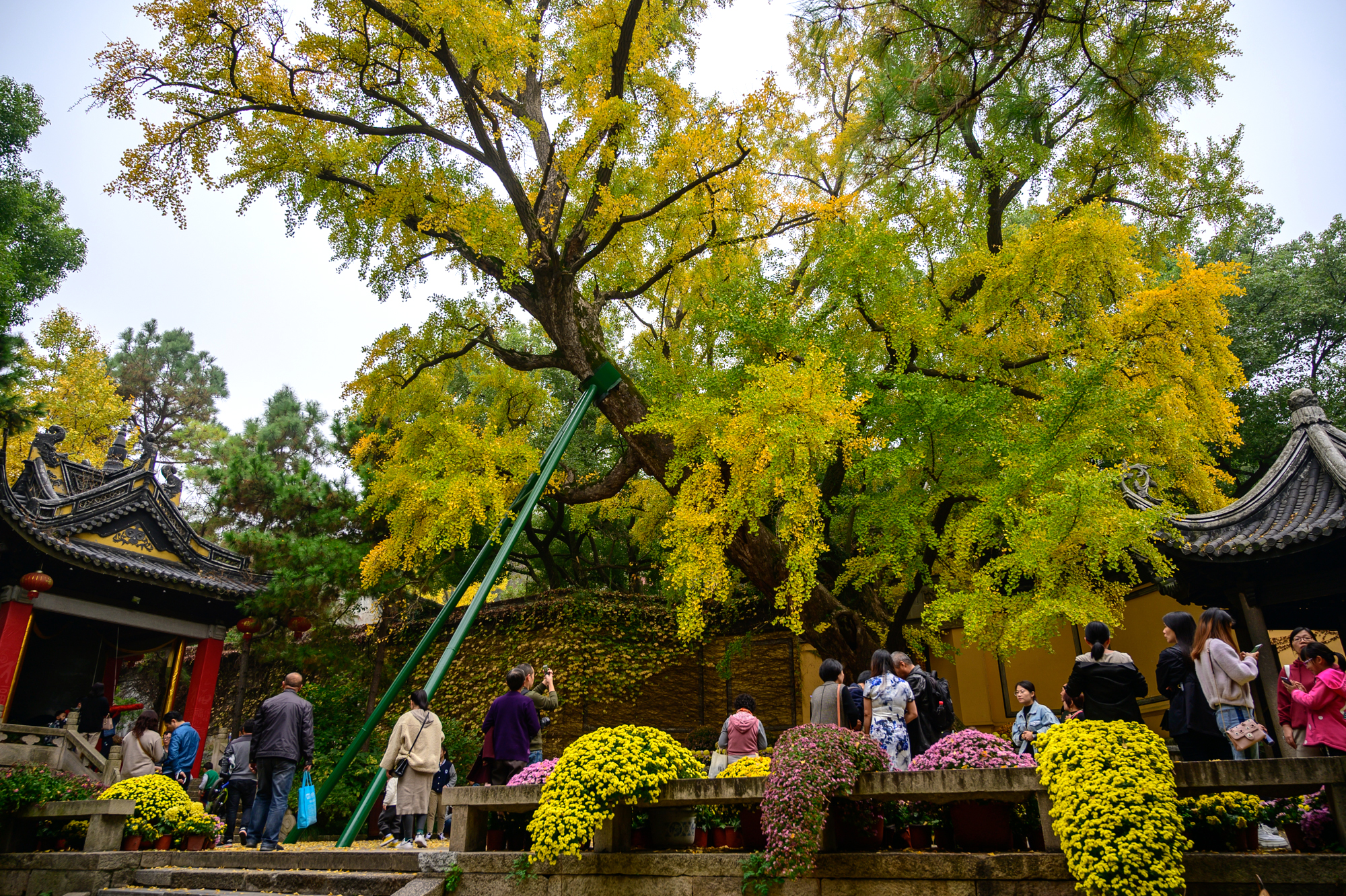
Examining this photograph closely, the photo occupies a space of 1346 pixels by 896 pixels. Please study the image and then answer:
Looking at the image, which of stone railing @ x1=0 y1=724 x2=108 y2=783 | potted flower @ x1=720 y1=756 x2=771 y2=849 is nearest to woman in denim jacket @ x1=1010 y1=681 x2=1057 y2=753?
potted flower @ x1=720 y1=756 x2=771 y2=849

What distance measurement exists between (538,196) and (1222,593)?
9.85 metres

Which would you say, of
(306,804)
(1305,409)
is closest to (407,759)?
(306,804)

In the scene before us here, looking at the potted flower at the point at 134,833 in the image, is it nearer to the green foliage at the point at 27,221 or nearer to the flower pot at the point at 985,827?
the flower pot at the point at 985,827

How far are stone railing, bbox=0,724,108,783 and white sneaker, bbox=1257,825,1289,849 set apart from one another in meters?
12.5

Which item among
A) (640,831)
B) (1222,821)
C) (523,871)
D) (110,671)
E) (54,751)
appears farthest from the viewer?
(110,671)

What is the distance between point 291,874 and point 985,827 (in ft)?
15.9

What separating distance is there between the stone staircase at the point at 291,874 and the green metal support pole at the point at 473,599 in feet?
1.18

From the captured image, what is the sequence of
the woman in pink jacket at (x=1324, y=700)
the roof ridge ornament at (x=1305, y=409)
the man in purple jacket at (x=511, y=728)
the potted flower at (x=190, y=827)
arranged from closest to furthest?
1. the woman in pink jacket at (x=1324, y=700)
2. the man in purple jacket at (x=511, y=728)
3. the potted flower at (x=190, y=827)
4. the roof ridge ornament at (x=1305, y=409)

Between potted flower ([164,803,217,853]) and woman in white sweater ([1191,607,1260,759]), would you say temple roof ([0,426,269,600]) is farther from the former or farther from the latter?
woman in white sweater ([1191,607,1260,759])

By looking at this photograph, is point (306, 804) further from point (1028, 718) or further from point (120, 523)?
point (120, 523)

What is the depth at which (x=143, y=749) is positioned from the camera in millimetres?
8539

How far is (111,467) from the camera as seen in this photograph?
1485 centimetres

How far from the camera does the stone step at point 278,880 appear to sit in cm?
541

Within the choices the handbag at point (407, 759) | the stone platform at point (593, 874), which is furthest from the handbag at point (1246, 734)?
the handbag at point (407, 759)
